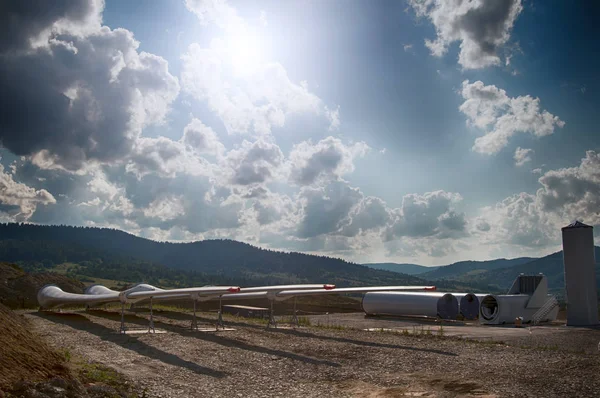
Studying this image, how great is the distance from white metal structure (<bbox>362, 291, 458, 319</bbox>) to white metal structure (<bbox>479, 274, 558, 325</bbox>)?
298cm

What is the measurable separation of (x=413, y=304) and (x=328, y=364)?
27.1 meters

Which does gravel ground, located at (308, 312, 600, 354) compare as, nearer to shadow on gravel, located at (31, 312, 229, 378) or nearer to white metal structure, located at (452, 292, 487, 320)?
white metal structure, located at (452, 292, 487, 320)

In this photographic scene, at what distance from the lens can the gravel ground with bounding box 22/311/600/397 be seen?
1551 centimetres

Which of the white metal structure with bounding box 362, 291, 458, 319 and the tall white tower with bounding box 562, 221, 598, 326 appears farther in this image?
the white metal structure with bounding box 362, 291, 458, 319

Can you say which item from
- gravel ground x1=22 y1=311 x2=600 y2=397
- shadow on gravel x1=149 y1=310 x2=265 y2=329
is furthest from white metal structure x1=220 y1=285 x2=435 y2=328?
gravel ground x1=22 y1=311 x2=600 y2=397

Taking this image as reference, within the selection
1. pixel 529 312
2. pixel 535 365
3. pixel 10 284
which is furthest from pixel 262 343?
pixel 10 284

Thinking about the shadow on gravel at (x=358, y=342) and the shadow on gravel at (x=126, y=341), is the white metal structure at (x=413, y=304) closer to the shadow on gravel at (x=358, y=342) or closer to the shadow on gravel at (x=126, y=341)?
the shadow on gravel at (x=358, y=342)

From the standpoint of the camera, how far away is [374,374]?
59.3 feet

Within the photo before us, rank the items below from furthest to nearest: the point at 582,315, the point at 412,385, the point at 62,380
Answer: the point at 582,315, the point at 412,385, the point at 62,380

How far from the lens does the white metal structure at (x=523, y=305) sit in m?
41.2

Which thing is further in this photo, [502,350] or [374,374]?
[502,350]

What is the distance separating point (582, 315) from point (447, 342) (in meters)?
22.3

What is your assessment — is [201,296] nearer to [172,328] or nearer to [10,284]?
[172,328]

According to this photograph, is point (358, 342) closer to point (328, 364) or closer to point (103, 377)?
point (328, 364)
